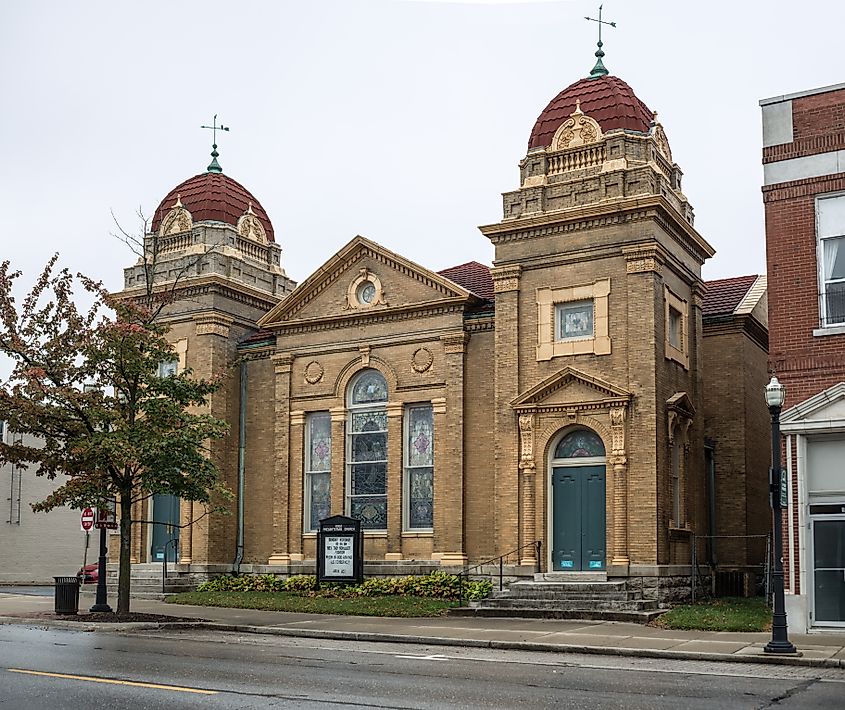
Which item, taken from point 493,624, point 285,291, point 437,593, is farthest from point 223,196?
point 493,624

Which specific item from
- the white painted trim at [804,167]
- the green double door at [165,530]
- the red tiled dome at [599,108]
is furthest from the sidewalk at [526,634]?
the red tiled dome at [599,108]

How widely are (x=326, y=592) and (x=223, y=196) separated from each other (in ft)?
43.2

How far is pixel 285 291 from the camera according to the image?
37312 mm

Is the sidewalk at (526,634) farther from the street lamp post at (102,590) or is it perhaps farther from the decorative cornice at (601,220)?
the decorative cornice at (601,220)

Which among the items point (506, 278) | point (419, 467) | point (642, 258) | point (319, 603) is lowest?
point (319, 603)

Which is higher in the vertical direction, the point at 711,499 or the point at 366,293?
the point at 366,293

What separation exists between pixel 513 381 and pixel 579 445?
2.23m

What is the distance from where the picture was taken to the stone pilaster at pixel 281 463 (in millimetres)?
32344

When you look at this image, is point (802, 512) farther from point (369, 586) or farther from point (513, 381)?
point (369, 586)

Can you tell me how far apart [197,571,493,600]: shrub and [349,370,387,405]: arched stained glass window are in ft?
16.2

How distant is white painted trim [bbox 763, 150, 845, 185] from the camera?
21922mm

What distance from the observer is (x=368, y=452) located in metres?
31.7

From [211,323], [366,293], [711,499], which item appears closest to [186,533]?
[211,323]

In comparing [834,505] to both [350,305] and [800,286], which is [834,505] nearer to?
[800,286]
